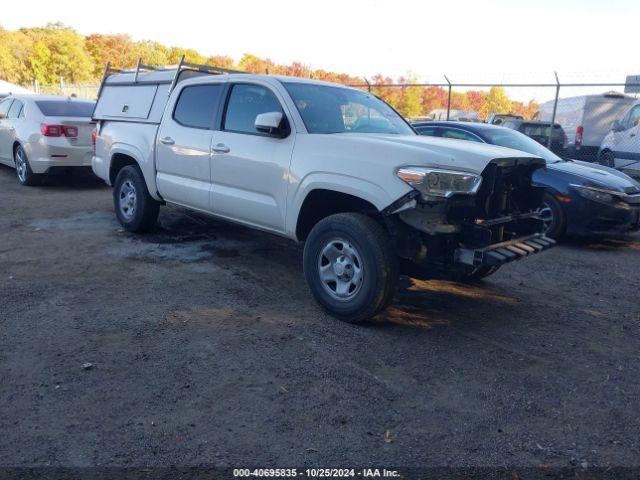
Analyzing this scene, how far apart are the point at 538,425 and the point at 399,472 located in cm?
93

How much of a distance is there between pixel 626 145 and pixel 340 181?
10.9 metres

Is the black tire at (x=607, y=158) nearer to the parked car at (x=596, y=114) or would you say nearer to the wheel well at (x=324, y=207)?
the parked car at (x=596, y=114)

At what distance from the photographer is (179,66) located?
6.45 m

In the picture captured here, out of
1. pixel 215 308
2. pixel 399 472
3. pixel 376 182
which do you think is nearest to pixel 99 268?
pixel 215 308

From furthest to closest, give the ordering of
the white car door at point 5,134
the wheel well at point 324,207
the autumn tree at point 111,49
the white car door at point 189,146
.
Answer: the autumn tree at point 111,49
the white car door at point 5,134
the white car door at point 189,146
the wheel well at point 324,207

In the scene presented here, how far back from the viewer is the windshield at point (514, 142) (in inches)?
309

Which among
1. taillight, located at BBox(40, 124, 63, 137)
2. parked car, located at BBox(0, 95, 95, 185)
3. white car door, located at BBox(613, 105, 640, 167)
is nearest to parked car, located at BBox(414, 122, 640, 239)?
white car door, located at BBox(613, 105, 640, 167)

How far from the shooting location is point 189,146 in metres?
5.67

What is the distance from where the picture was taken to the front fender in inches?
154

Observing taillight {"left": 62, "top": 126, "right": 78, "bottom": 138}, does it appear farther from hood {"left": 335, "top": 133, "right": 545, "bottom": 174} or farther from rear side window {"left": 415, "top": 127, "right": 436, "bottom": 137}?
hood {"left": 335, "top": 133, "right": 545, "bottom": 174}

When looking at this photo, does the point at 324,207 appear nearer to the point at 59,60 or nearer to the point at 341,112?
the point at 341,112

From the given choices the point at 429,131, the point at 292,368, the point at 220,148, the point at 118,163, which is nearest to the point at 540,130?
the point at 429,131

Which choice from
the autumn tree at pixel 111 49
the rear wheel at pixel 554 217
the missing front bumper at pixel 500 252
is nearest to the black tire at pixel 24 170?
the rear wheel at pixel 554 217

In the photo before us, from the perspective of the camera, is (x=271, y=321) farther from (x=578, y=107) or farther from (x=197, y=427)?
(x=578, y=107)
